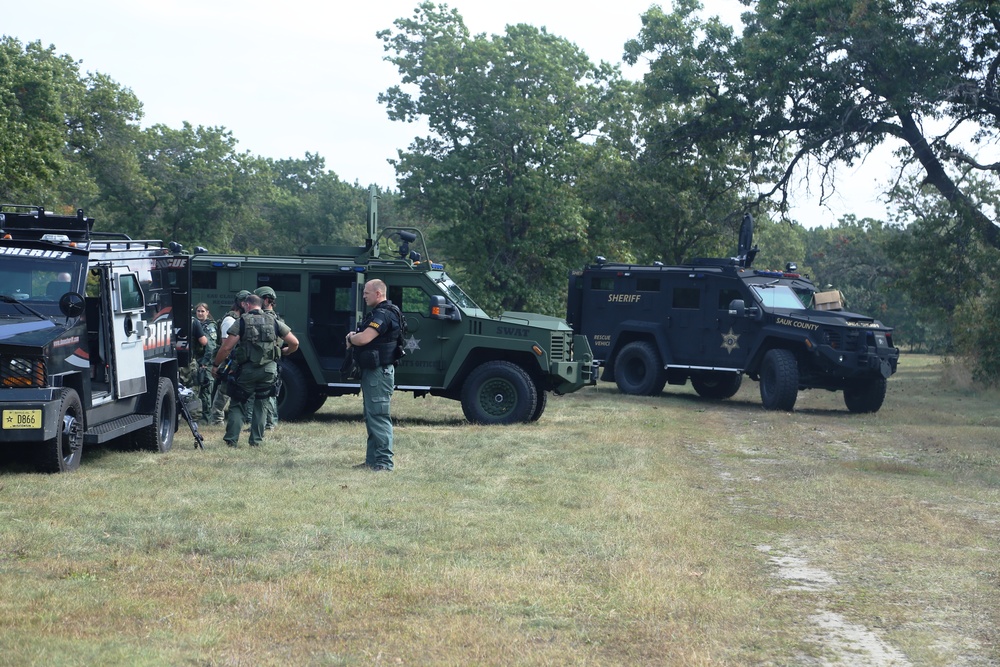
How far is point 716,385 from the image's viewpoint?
23000 mm

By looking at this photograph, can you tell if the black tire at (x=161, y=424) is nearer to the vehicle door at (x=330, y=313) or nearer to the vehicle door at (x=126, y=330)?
the vehicle door at (x=126, y=330)

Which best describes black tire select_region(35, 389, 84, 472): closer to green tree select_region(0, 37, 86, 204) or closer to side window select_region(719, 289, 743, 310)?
side window select_region(719, 289, 743, 310)

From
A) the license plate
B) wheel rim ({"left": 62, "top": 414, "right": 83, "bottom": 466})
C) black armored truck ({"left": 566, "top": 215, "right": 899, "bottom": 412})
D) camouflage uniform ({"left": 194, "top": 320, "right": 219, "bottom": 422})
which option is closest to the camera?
the license plate

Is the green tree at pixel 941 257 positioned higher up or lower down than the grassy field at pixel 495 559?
higher up

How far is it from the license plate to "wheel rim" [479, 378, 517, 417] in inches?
278

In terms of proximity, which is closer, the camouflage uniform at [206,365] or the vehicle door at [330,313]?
the camouflage uniform at [206,365]

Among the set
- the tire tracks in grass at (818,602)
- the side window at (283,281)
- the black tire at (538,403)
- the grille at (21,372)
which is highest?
the side window at (283,281)

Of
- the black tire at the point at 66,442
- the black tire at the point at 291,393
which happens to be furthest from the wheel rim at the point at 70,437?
the black tire at the point at 291,393

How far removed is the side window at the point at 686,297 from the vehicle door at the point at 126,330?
12094 mm

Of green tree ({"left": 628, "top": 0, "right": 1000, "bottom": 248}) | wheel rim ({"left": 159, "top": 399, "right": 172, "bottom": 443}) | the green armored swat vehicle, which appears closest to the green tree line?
green tree ({"left": 628, "top": 0, "right": 1000, "bottom": 248})

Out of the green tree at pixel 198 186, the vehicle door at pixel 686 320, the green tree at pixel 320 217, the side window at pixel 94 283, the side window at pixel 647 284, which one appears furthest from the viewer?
the green tree at pixel 320 217

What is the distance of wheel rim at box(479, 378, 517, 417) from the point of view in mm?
15297

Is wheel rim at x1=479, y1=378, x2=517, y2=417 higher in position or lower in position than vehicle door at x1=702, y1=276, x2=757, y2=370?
lower

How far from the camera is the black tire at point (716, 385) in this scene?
22.2 metres
